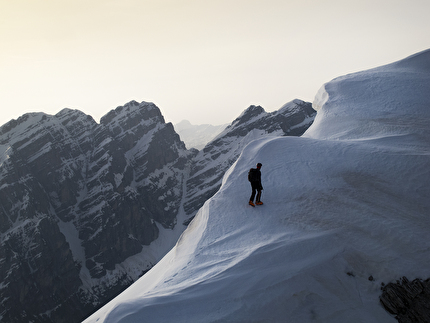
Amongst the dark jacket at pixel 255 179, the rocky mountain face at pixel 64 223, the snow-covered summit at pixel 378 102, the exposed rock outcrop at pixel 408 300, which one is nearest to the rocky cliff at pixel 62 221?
the rocky mountain face at pixel 64 223

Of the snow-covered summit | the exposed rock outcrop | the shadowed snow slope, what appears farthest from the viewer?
the snow-covered summit

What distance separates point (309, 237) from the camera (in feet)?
32.6

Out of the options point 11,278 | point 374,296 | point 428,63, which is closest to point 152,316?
point 374,296

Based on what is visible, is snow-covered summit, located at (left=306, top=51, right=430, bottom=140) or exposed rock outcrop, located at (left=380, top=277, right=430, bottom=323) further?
snow-covered summit, located at (left=306, top=51, right=430, bottom=140)

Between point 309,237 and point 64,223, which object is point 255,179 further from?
point 64,223

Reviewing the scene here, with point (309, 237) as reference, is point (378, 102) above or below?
above

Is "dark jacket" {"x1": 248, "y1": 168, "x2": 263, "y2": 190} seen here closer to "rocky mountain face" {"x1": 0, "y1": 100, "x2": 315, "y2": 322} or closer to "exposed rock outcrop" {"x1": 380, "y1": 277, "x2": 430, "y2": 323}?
"exposed rock outcrop" {"x1": 380, "y1": 277, "x2": 430, "y2": 323}

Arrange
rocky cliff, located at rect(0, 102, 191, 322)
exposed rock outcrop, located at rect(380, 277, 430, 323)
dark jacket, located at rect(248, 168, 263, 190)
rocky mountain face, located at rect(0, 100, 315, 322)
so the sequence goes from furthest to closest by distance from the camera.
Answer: rocky mountain face, located at rect(0, 100, 315, 322) < rocky cliff, located at rect(0, 102, 191, 322) < dark jacket, located at rect(248, 168, 263, 190) < exposed rock outcrop, located at rect(380, 277, 430, 323)

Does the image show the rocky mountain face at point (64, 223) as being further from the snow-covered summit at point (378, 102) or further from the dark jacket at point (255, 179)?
the dark jacket at point (255, 179)

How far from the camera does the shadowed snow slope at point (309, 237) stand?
27.3ft

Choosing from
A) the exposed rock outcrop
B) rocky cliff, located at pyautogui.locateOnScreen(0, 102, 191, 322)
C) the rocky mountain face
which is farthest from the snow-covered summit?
rocky cliff, located at pyautogui.locateOnScreen(0, 102, 191, 322)

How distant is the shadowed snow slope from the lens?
8.34m

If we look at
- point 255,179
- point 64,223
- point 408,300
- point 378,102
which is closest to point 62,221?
point 64,223

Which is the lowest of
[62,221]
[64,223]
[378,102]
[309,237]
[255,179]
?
[64,223]
